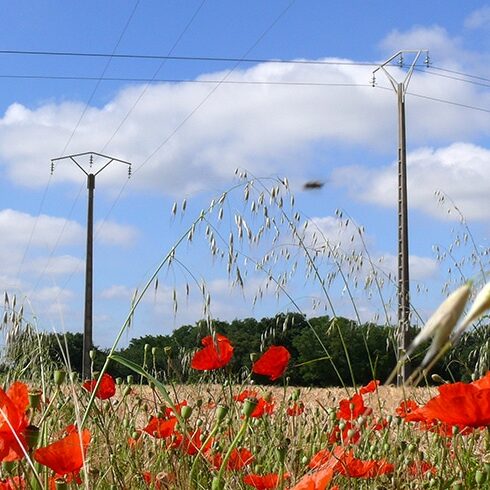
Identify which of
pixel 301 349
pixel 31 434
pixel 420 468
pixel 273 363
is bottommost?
pixel 420 468

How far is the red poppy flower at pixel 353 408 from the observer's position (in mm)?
1759

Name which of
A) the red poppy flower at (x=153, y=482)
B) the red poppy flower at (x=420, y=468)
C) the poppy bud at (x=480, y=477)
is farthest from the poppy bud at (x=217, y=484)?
the red poppy flower at (x=420, y=468)

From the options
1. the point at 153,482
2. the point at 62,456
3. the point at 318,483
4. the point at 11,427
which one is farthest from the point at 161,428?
the point at 318,483

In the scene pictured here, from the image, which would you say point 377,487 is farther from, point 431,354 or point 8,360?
point 8,360

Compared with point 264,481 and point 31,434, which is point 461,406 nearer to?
point 264,481

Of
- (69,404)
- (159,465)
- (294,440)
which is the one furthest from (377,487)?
(69,404)

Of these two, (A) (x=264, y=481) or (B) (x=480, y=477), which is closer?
(A) (x=264, y=481)

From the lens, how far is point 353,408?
180cm

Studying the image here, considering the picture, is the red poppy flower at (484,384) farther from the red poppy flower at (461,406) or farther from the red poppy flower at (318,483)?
the red poppy flower at (318,483)

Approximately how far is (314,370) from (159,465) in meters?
14.4

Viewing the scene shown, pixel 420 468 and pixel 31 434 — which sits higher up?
pixel 31 434

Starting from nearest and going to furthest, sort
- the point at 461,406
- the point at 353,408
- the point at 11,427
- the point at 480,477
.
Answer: the point at 11,427 < the point at 461,406 < the point at 480,477 < the point at 353,408

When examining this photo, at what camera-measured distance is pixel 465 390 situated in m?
1.10

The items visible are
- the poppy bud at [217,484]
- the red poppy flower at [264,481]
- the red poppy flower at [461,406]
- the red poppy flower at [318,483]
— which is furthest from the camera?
the red poppy flower at [264,481]
